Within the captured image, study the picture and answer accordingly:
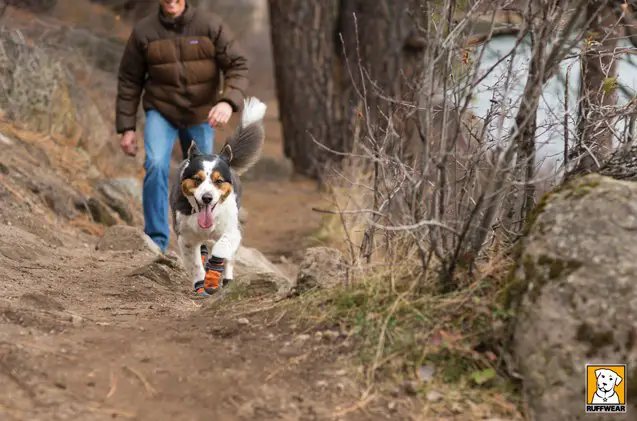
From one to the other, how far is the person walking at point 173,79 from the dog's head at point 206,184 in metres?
1.26

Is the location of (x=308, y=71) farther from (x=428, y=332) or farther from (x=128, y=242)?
(x=428, y=332)

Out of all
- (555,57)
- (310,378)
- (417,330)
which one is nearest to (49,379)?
(310,378)

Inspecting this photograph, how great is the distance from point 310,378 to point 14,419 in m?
1.09

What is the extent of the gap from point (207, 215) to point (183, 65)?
5.96ft

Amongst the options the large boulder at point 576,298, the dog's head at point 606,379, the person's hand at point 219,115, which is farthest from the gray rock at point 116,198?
the dog's head at point 606,379

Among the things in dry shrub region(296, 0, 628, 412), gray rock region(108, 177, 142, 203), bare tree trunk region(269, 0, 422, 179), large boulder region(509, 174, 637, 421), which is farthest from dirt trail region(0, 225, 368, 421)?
bare tree trunk region(269, 0, 422, 179)

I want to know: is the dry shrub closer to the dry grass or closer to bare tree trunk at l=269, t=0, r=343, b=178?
the dry grass

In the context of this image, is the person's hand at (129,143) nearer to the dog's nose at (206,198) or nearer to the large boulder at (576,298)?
the dog's nose at (206,198)

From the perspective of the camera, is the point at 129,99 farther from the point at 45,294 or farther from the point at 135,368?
the point at 135,368

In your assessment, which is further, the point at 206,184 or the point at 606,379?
the point at 206,184

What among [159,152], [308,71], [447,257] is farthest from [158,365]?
[308,71]

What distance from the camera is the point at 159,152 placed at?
22.4 ft

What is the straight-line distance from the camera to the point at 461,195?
4.17 meters

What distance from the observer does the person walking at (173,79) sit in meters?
6.76
